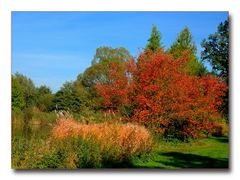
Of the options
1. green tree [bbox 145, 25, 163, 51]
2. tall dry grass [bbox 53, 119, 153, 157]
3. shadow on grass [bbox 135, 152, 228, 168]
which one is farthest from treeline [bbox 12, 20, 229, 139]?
shadow on grass [bbox 135, 152, 228, 168]

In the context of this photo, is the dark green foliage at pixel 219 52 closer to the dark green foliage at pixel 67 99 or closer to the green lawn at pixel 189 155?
the green lawn at pixel 189 155

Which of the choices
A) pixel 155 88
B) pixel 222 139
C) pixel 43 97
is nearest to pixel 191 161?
pixel 222 139

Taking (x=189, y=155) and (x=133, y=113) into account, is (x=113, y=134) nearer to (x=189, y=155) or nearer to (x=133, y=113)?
(x=133, y=113)

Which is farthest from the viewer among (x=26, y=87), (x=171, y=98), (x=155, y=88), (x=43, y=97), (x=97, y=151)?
(x=155, y=88)

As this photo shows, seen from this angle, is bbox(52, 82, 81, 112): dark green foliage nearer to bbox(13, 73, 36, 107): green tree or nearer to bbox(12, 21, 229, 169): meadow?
bbox(12, 21, 229, 169): meadow

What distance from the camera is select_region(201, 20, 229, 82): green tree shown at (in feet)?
27.7

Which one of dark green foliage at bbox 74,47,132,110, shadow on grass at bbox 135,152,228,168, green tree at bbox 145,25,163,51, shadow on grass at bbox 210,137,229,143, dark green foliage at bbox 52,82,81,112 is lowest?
shadow on grass at bbox 135,152,228,168

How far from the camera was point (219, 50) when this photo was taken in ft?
28.2

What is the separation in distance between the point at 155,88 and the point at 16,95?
197 centimetres

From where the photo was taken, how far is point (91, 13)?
8.44m

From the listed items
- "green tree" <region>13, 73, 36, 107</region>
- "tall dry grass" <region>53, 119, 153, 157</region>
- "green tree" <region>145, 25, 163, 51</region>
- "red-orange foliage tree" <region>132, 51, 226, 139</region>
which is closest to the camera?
"green tree" <region>13, 73, 36, 107</region>

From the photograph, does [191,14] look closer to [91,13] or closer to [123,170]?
A: [91,13]

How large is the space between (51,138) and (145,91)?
4.80 feet
